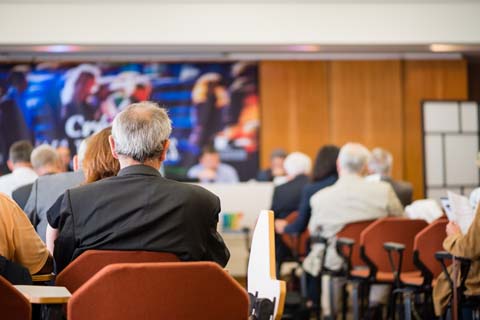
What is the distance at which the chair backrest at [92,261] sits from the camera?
2396mm

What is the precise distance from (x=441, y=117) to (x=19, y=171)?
750cm

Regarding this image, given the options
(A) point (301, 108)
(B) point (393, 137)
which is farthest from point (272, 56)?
(B) point (393, 137)

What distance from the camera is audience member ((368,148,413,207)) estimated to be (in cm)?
705

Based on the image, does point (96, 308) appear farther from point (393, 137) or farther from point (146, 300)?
point (393, 137)

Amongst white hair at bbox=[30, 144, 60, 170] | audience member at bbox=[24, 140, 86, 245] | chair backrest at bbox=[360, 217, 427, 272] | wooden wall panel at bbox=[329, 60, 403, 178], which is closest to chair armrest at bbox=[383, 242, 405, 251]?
chair backrest at bbox=[360, 217, 427, 272]

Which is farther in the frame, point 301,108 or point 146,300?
point 301,108

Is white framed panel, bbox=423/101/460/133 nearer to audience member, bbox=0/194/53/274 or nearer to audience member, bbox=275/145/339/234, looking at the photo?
audience member, bbox=275/145/339/234

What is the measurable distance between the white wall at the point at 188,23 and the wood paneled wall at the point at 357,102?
2810mm

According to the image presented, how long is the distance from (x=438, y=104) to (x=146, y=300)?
10220 millimetres

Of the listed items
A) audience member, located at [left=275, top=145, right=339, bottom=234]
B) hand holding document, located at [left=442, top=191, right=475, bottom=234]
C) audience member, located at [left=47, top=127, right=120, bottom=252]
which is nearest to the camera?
audience member, located at [left=47, top=127, right=120, bottom=252]

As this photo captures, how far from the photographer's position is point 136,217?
2.51 metres

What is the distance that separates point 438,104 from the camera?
11.7 meters

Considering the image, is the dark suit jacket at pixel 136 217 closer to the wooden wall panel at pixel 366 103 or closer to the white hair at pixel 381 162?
the white hair at pixel 381 162

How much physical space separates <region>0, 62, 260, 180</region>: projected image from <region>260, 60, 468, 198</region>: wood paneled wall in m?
0.39
